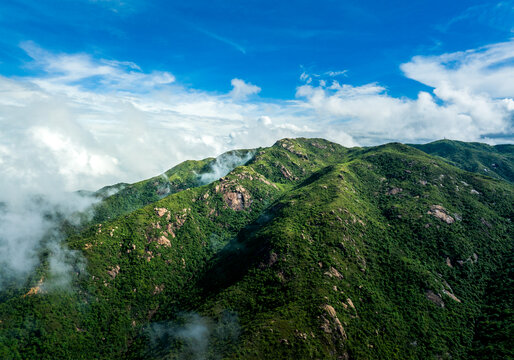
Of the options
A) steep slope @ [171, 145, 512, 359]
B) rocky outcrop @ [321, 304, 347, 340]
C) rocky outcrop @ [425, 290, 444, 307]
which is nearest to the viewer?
steep slope @ [171, 145, 512, 359]

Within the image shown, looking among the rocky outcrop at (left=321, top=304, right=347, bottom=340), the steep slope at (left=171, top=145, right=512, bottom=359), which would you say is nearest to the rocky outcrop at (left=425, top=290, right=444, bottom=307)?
the steep slope at (left=171, top=145, right=512, bottom=359)

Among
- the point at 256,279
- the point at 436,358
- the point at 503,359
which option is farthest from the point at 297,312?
the point at 503,359

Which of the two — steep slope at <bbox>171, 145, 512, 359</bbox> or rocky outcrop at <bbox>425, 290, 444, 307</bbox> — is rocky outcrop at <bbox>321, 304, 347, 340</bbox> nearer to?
steep slope at <bbox>171, 145, 512, 359</bbox>

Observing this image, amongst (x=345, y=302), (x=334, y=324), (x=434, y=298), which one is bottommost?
(x=334, y=324)

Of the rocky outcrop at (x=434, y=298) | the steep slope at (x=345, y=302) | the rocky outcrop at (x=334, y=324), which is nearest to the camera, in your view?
the steep slope at (x=345, y=302)

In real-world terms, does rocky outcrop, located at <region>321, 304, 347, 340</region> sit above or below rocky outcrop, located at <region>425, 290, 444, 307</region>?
below

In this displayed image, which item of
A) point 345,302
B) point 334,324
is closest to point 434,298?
point 345,302

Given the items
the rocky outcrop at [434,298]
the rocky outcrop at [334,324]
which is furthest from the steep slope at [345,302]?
the rocky outcrop at [434,298]

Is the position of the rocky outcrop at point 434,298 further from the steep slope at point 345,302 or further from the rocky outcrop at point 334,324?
the rocky outcrop at point 334,324

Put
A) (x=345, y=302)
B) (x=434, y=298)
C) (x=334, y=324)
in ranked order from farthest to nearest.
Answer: (x=434, y=298)
(x=345, y=302)
(x=334, y=324)

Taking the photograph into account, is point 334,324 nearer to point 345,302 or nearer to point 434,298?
point 345,302

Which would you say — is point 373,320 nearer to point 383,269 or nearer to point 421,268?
point 383,269
